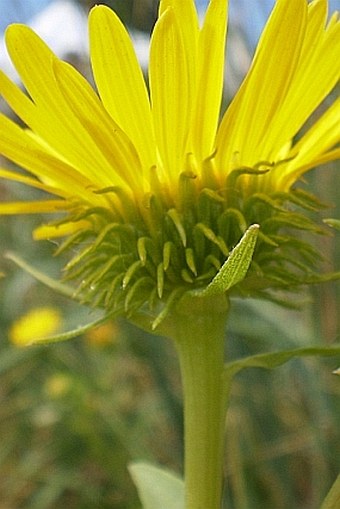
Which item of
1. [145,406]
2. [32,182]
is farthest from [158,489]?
[145,406]

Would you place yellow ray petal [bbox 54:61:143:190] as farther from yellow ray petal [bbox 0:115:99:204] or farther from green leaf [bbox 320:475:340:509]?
green leaf [bbox 320:475:340:509]

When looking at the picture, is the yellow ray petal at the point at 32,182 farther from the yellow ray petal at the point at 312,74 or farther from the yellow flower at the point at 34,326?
the yellow flower at the point at 34,326

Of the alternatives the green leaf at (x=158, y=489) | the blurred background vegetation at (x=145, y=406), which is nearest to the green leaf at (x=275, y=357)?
the green leaf at (x=158, y=489)

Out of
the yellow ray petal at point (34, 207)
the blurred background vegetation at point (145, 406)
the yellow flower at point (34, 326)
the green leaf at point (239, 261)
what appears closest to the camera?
the green leaf at point (239, 261)

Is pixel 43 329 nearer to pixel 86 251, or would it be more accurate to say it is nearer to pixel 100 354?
pixel 100 354

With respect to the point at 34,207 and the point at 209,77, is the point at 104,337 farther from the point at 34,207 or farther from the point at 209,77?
the point at 209,77
